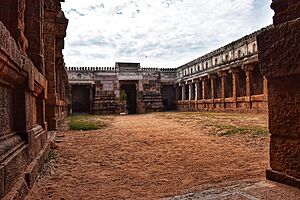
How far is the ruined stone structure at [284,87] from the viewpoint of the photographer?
2.01m

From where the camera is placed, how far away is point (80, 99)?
2620 cm

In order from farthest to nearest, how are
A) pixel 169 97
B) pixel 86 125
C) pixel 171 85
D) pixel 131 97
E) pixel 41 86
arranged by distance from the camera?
pixel 169 97 → pixel 171 85 → pixel 131 97 → pixel 86 125 → pixel 41 86

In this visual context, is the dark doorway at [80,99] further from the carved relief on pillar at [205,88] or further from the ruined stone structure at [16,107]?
the ruined stone structure at [16,107]

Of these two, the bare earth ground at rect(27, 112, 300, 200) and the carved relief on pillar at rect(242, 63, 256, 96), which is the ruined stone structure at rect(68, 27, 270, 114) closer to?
the carved relief on pillar at rect(242, 63, 256, 96)

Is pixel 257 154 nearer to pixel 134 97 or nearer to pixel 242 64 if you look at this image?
pixel 242 64

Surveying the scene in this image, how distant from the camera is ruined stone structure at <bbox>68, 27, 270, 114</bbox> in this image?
1825 cm

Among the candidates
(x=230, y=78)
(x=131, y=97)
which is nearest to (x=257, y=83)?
(x=230, y=78)

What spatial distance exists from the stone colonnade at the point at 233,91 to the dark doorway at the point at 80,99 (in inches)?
397

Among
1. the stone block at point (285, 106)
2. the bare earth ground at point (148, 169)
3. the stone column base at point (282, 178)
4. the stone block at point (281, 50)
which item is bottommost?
the bare earth ground at point (148, 169)

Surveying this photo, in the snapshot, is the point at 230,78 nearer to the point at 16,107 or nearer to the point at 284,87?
the point at 284,87

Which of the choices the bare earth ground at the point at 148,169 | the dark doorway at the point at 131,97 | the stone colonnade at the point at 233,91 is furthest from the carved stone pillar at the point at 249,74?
the dark doorway at the point at 131,97

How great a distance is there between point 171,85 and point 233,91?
13.2 meters

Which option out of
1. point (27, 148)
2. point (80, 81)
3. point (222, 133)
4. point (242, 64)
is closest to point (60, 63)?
point (222, 133)

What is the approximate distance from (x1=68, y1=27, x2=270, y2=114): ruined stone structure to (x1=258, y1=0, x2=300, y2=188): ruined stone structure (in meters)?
15.1
